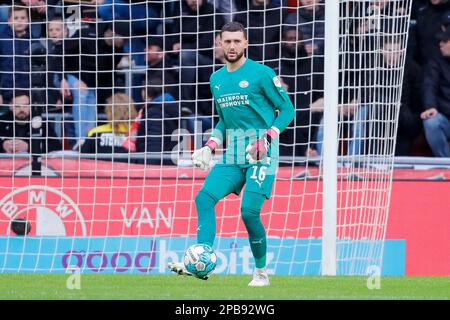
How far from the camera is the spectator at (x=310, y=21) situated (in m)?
15.3

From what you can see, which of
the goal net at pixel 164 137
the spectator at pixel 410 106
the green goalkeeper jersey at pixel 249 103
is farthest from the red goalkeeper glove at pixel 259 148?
the spectator at pixel 410 106

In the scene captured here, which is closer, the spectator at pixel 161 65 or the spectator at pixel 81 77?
the spectator at pixel 81 77

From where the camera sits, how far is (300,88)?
15.7m

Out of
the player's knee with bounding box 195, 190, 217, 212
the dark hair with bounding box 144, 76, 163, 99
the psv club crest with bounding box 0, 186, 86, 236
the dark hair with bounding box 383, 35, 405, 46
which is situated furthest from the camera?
the dark hair with bounding box 144, 76, 163, 99

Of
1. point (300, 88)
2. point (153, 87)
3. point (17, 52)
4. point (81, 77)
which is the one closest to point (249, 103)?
point (300, 88)

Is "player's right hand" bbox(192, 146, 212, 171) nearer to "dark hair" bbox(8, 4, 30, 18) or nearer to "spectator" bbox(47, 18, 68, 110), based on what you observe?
"spectator" bbox(47, 18, 68, 110)

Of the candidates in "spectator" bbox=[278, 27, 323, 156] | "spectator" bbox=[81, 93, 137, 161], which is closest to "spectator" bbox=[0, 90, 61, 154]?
"spectator" bbox=[81, 93, 137, 161]

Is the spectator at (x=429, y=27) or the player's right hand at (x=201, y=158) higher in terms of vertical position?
the spectator at (x=429, y=27)

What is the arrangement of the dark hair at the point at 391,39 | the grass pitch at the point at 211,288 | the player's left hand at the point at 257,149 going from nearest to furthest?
the grass pitch at the point at 211,288
the player's left hand at the point at 257,149
the dark hair at the point at 391,39

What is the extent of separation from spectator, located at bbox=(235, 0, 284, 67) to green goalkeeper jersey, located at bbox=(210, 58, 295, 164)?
Answer: 4356mm

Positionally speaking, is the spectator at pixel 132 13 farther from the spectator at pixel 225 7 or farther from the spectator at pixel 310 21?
the spectator at pixel 310 21

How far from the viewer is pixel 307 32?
1594cm

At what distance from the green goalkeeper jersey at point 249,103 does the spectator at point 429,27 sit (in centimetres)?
623

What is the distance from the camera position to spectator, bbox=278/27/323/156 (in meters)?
15.5
